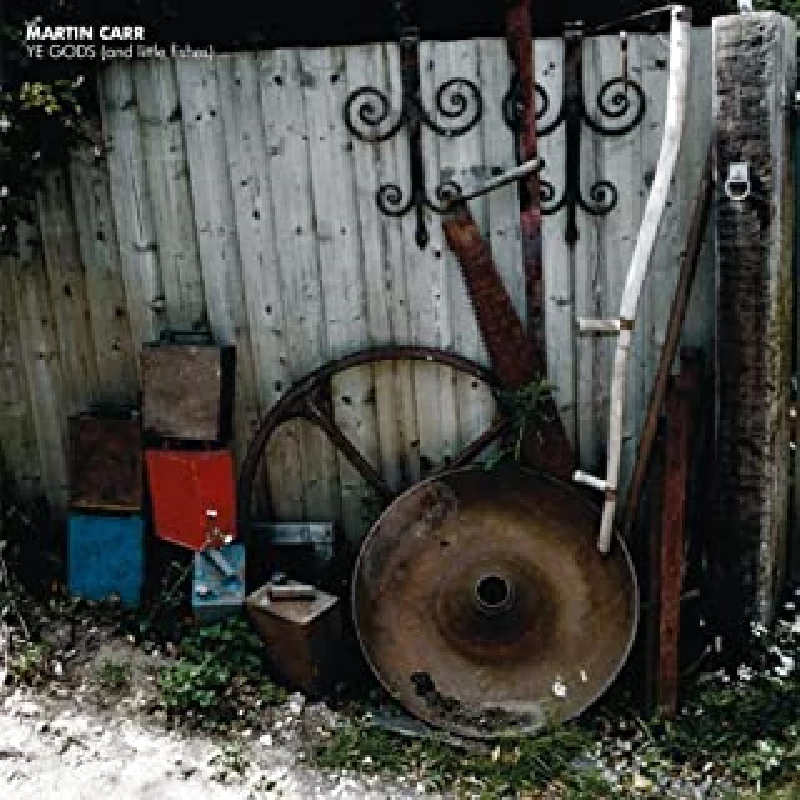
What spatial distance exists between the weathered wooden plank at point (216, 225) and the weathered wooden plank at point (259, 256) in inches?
1.0

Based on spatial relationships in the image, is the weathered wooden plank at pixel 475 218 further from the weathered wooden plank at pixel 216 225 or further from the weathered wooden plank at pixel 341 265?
the weathered wooden plank at pixel 216 225

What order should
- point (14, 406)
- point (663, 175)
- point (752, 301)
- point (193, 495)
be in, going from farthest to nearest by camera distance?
1. point (14, 406)
2. point (193, 495)
3. point (752, 301)
4. point (663, 175)

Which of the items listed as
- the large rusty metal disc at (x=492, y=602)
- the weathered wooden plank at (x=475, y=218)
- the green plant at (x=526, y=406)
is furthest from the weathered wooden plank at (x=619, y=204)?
the large rusty metal disc at (x=492, y=602)

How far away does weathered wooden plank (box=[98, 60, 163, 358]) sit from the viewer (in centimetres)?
420

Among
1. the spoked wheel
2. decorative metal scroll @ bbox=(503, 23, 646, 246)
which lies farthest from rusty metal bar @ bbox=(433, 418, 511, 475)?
decorative metal scroll @ bbox=(503, 23, 646, 246)

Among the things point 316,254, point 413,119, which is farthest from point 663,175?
point 316,254

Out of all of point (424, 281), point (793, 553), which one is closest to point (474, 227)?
point (424, 281)

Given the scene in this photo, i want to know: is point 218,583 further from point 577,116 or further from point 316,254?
point 577,116

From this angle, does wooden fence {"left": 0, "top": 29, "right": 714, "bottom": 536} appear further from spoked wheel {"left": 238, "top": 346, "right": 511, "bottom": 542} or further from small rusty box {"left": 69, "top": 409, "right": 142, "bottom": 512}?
small rusty box {"left": 69, "top": 409, "right": 142, "bottom": 512}

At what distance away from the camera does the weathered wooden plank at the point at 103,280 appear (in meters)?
4.33

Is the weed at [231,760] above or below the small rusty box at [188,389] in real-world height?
below

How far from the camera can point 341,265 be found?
14.1ft

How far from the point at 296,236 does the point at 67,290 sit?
36.4 inches

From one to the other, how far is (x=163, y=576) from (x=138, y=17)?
207 centimetres
